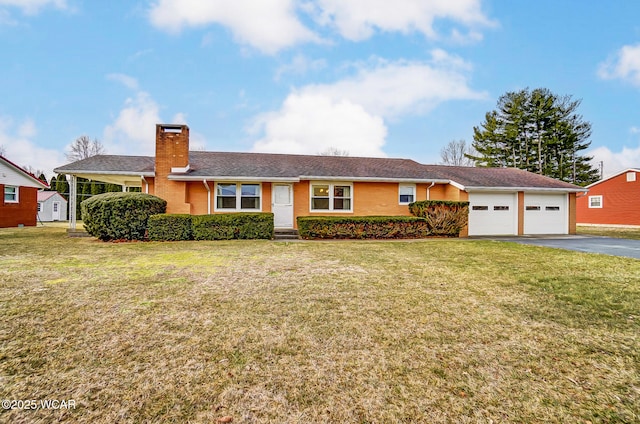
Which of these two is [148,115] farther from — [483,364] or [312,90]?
[483,364]

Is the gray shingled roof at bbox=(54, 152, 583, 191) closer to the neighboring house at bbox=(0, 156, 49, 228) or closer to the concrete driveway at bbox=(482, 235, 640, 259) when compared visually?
the concrete driveway at bbox=(482, 235, 640, 259)

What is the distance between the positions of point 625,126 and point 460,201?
28.4 metres

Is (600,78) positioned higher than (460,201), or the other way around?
(600,78)

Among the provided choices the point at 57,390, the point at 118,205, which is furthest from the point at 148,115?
the point at 57,390

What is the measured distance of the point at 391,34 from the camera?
15.2 metres

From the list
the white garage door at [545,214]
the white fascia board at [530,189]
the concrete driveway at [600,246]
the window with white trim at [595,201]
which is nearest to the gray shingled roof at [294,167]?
the white fascia board at [530,189]

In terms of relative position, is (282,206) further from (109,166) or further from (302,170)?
(109,166)

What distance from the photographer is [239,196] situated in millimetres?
13633

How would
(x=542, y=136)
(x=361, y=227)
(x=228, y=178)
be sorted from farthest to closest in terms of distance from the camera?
(x=542, y=136) → (x=228, y=178) → (x=361, y=227)

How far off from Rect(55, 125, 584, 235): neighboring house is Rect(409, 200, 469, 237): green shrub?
1.33 metres

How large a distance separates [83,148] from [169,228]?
37.5 m

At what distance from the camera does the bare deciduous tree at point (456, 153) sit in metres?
39.2

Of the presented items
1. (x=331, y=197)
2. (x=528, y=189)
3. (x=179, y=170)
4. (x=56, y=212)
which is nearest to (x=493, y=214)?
(x=528, y=189)

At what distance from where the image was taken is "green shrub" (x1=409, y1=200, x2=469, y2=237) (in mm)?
12602
